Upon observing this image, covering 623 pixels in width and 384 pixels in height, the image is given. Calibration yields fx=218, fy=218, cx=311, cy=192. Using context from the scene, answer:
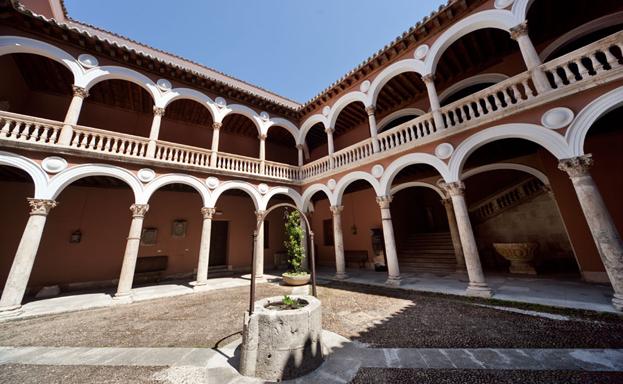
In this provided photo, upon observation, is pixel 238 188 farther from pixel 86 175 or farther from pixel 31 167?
pixel 31 167

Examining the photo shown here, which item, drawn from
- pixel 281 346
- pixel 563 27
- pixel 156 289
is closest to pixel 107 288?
pixel 156 289

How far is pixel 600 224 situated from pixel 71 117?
14.9 metres

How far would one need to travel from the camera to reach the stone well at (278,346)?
9.21ft

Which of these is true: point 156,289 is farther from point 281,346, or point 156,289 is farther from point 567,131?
point 567,131

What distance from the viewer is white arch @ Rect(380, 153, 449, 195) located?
7.05 m

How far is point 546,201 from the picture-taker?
8.20 m

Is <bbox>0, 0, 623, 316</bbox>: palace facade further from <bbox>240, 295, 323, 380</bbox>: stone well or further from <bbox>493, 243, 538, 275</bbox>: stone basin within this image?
<bbox>240, 295, 323, 380</bbox>: stone well

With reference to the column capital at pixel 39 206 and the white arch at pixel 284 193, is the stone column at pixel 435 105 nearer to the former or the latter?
the white arch at pixel 284 193

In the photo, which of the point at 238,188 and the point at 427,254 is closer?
the point at 238,188

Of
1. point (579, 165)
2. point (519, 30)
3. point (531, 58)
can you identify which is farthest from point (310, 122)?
point (579, 165)

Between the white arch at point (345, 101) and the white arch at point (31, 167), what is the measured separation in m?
10.5

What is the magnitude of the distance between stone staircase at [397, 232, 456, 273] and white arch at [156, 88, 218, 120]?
11.8 metres

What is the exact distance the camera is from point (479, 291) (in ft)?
19.2

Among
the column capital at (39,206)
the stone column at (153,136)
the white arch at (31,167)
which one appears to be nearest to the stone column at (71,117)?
the white arch at (31,167)
